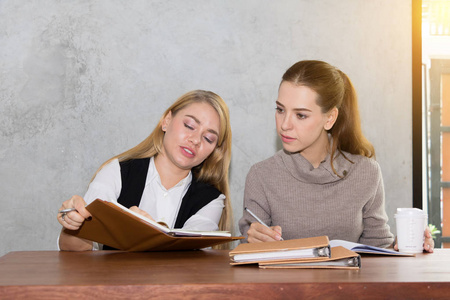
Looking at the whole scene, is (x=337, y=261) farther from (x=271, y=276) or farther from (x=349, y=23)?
(x=349, y=23)

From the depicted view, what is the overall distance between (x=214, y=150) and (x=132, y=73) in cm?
61

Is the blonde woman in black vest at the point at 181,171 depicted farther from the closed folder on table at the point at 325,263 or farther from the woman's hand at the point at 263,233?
the closed folder on table at the point at 325,263

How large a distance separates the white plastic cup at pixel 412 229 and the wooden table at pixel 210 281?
296mm

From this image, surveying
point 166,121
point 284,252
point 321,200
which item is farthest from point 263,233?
point 166,121

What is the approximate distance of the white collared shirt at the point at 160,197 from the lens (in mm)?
1883

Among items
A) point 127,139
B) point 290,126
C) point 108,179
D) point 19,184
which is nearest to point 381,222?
point 290,126

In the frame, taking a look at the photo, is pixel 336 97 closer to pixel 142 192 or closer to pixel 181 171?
pixel 181 171

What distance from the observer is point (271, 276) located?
40.7 inches

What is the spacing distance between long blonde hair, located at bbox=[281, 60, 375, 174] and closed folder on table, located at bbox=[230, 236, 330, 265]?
0.80 metres

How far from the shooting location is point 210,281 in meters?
0.98

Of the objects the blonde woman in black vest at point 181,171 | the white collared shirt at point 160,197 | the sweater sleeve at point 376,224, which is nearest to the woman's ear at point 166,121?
the blonde woman in black vest at point 181,171

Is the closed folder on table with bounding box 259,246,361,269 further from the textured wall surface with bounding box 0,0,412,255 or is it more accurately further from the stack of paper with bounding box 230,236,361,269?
the textured wall surface with bounding box 0,0,412,255

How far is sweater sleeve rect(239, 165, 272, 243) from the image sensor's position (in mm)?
1949

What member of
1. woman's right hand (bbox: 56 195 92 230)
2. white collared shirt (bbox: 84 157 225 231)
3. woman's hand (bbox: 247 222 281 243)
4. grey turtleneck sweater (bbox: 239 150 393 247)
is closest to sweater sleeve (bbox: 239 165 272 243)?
grey turtleneck sweater (bbox: 239 150 393 247)
